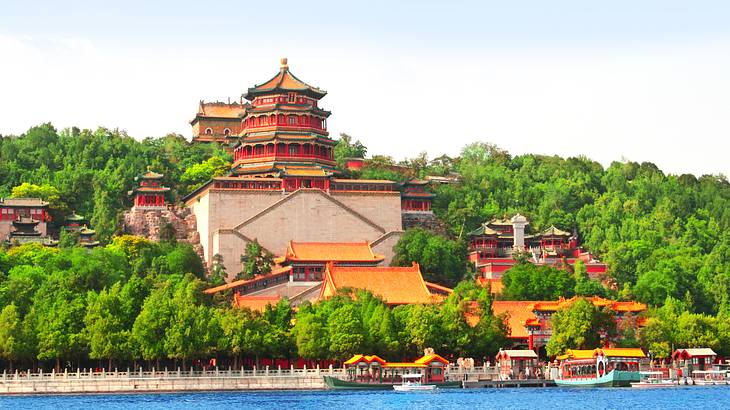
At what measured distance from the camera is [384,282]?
70.5 metres

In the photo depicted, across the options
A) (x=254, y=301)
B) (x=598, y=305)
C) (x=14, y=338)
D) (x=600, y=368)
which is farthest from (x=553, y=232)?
(x=14, y=338)

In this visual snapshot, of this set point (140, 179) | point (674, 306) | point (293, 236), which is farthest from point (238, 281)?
point (674, 306)

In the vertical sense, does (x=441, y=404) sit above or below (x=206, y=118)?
below

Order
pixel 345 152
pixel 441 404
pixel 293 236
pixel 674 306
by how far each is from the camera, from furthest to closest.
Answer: pixel 345 152
pixel 293 236
pixel 674 306
pixel 441 404

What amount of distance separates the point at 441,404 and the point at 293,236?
2452 cm

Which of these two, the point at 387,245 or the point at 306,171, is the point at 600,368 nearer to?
the point at 387,245

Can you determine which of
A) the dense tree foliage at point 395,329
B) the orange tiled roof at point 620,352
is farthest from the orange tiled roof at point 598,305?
the orange tiled roof at point 620,352

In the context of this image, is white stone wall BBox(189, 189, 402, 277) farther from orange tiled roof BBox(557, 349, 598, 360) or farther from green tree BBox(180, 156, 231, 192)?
orange tiled roof BBox(557, 349, 598, 360)

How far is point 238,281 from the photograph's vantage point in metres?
71.4

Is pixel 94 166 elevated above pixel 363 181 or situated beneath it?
elevated above

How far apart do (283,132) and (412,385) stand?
24915 mm

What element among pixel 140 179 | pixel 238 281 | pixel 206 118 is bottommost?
pixel 238 281

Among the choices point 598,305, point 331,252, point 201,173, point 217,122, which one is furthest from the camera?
point 217,122

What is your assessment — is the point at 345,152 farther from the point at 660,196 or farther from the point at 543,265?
the point at 543,265
